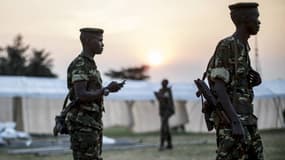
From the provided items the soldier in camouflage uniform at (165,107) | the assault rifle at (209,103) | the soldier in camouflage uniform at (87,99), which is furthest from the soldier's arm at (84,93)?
the soldier in camouflage uniform at (165,107)

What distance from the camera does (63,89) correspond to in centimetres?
2106

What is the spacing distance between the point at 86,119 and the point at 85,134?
13cm

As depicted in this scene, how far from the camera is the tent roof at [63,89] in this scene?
773 inches

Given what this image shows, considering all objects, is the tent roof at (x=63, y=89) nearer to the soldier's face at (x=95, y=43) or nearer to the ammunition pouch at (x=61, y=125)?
the ammunition pouch at (x=61, y=125)

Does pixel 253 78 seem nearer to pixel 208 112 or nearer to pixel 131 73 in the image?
pixel 208 112

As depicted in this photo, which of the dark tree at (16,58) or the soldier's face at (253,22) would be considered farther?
the dark tree at (16,58)

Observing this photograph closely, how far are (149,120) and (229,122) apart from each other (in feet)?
Answer: 65.8

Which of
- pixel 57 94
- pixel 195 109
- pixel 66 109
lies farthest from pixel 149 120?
pixel 66 109

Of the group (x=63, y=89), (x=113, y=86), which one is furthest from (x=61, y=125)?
(x=63, y=89)

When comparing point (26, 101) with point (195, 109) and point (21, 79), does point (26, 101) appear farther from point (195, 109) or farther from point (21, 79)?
point (195, 109)

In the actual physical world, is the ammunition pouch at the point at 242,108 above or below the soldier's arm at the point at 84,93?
below

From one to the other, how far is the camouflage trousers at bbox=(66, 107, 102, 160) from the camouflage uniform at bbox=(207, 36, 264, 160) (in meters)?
1.25

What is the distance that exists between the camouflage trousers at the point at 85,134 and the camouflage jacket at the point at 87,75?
71 millimetres

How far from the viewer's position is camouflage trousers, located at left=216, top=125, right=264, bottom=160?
12.5 ft
